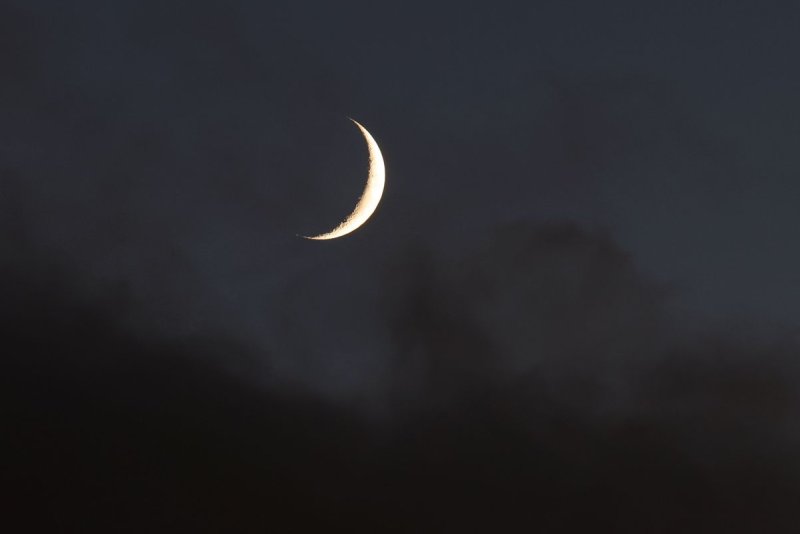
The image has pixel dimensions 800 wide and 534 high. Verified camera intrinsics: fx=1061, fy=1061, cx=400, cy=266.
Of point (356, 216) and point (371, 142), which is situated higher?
point (371, 142)

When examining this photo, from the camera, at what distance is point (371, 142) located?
113562 mm

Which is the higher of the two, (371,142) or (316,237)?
(371,142)

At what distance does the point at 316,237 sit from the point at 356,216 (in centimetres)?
464

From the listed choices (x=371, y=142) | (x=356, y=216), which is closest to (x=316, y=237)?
(x=356, y=216)

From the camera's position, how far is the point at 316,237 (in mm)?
Answer: 108938

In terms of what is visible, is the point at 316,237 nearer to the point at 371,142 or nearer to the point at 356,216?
the point at 356,216

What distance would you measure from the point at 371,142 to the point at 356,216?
372 inches

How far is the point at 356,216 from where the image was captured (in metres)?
109

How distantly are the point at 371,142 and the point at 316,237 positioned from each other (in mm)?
12567
